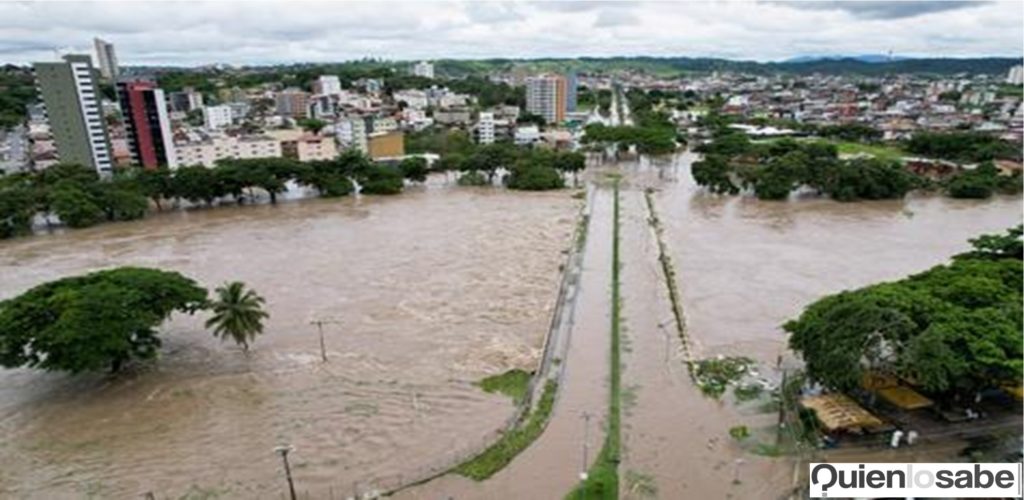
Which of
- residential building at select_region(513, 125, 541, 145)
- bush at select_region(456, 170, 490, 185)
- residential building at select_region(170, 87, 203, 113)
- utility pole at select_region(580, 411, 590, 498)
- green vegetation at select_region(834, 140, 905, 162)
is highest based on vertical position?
residential building at select_region(170, 87, 203, 113)

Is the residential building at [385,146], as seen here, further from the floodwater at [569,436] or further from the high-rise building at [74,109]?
the floodwater at [569,436]

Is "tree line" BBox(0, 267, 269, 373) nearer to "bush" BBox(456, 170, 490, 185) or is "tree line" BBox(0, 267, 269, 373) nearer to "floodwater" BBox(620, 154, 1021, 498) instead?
"floodwater" BBox(620, 154, 1021, 498)

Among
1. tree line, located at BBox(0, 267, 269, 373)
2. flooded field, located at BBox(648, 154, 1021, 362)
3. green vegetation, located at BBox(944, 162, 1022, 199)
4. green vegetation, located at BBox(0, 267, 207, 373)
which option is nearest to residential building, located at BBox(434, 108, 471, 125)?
flooded field, located at BBox(648, 154, 1021, 362)

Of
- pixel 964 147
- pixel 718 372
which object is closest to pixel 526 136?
pixel 964 147

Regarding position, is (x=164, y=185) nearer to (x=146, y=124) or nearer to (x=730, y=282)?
(x=146, y=124)

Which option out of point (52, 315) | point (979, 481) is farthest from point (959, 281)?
point (52, 315)
